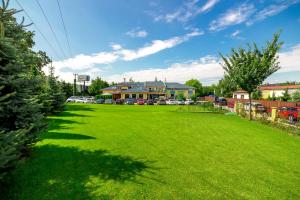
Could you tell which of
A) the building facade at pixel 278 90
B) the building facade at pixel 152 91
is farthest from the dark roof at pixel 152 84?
the building facade at pixel 278 90

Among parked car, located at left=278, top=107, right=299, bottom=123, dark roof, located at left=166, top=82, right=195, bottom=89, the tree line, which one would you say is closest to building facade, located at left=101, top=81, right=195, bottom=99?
dark roof, located at left=166, top=82, right=195, bottom=89

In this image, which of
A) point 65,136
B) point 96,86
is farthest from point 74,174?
point 96,86

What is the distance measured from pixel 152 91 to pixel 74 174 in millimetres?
57452

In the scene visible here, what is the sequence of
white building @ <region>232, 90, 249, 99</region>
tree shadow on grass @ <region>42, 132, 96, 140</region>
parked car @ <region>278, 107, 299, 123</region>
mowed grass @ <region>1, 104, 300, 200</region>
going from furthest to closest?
white building @ <region>232, 90, 249, 99</region>
parked car @ <region>278, 107, 299, 123</region>
tree shadow on grass @ <region>42, 132, 96, 140</region>
mowed grass @ <region>1, 104, 300, 200</region>

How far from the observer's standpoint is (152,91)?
6300 cm

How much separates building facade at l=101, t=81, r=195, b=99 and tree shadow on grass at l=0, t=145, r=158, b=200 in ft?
173

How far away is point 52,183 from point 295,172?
8322 millimetres

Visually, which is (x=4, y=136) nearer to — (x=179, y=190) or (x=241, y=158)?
(x=179, y=190)

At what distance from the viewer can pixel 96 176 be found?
5.85m

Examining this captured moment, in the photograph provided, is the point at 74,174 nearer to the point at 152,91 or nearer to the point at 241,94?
the point at 152,91

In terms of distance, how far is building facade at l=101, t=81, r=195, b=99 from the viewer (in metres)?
60.8

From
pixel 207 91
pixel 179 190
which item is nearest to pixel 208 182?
pixel 179 190

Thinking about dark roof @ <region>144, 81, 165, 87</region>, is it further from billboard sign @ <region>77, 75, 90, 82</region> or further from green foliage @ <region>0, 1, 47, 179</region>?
green foliage @ <region>0, 1, 47, 179</region>

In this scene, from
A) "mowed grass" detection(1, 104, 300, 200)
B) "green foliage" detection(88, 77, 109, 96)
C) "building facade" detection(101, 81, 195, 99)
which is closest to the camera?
"mowed grass" detection(1, 104, 300, 200)
